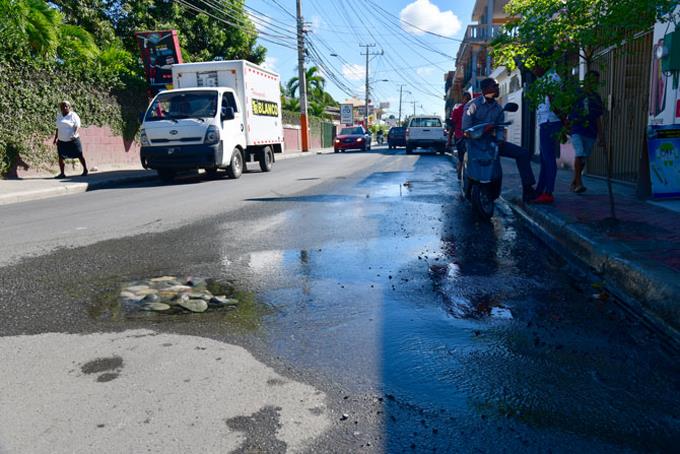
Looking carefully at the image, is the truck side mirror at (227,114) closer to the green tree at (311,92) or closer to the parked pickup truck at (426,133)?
the parked pickup truck at (426,133)

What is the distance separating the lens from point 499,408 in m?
2.37

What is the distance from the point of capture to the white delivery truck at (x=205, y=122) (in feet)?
42.9

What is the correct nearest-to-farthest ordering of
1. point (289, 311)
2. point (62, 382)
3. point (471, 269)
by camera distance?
point (62, 382) < point (289, 311) < point (471, 269)

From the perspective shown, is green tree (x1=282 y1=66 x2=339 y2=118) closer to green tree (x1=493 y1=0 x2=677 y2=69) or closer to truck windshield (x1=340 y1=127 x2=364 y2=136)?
truck windshield (x1=340 y1=127 x2=364 y2=136)

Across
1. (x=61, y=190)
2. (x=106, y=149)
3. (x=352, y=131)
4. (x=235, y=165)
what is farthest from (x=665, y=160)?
(x=352, y=131)

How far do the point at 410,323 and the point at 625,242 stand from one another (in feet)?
8.20

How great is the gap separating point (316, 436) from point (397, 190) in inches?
361

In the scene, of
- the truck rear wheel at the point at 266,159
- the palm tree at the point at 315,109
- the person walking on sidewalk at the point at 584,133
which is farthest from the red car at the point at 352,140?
the person walking on sidewalk at the point at 584,133

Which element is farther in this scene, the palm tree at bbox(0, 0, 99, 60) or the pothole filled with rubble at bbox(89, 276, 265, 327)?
the palm tree at bbox(0, 0, 99, 60)

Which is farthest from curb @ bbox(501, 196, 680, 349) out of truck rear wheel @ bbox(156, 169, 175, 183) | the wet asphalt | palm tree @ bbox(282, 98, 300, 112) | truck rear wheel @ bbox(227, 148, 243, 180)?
palm tree @ bbox(282, 98, 300, 112)

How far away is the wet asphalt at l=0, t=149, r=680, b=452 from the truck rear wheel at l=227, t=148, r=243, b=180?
7.48m

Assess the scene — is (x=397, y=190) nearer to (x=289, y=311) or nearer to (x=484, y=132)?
(x=484, y=132)

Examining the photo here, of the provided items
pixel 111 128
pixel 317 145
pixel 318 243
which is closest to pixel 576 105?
pixel 318 243

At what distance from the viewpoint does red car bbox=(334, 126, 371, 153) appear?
3722 cm
